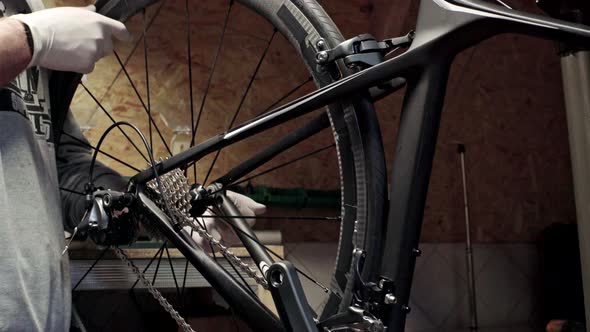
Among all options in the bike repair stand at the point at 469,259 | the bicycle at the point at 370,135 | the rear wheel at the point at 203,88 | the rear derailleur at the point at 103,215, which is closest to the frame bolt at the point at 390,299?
the bicycle at the point at 370,135

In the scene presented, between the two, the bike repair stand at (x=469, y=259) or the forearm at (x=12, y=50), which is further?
the bike repair stand at (x=469, y=259)

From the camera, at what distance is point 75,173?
1169 mm

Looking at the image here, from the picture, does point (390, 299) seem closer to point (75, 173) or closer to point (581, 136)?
point (75, 173)

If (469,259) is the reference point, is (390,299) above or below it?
above

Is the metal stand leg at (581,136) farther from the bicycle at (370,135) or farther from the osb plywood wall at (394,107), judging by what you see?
the osb plywood wall at (394,107)

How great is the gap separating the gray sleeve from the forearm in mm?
368

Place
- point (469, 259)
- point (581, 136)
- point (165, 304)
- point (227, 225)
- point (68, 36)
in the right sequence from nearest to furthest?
point (68, 36) < point (165, 304) < point (227, 225) < point (581, 136) < point (469, 259)

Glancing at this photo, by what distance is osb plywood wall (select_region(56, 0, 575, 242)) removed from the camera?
7.79 feet

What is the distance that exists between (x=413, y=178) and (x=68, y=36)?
0.53m

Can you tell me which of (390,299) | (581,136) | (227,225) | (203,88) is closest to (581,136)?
(581,136)

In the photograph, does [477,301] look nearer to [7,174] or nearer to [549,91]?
[549,91]

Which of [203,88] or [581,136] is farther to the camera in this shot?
[203,88]

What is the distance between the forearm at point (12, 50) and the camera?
2.40ft

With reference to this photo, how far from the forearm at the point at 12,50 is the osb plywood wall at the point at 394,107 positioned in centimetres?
133
